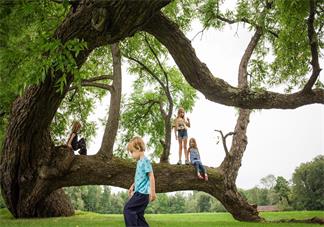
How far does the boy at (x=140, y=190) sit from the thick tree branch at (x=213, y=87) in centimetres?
533

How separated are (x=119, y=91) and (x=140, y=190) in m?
7.39

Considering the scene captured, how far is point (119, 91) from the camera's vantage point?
1302cm

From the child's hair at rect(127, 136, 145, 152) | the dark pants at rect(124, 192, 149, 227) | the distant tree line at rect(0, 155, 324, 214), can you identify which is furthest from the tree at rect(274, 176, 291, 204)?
the child's hair at rect(127, 136, 145, 152)

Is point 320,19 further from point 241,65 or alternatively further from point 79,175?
point 79,175

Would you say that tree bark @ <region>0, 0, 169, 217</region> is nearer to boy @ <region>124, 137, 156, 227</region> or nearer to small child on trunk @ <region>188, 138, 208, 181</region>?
boy @ <region>124, 137, 156, 227</region>

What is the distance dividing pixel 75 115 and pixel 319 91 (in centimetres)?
924

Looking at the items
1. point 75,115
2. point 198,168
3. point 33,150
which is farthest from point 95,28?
point 75,115

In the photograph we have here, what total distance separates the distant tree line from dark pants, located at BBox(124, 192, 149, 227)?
1398 inches

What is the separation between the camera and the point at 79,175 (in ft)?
40.2

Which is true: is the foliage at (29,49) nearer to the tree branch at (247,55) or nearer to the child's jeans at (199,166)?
the child's jeans at (199,166)

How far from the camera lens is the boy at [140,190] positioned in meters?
5.82

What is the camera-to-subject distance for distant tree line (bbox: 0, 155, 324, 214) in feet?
151

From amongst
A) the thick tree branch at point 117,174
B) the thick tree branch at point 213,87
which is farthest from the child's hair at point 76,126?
the thick tree branch at point 213,87

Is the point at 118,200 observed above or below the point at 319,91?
above
